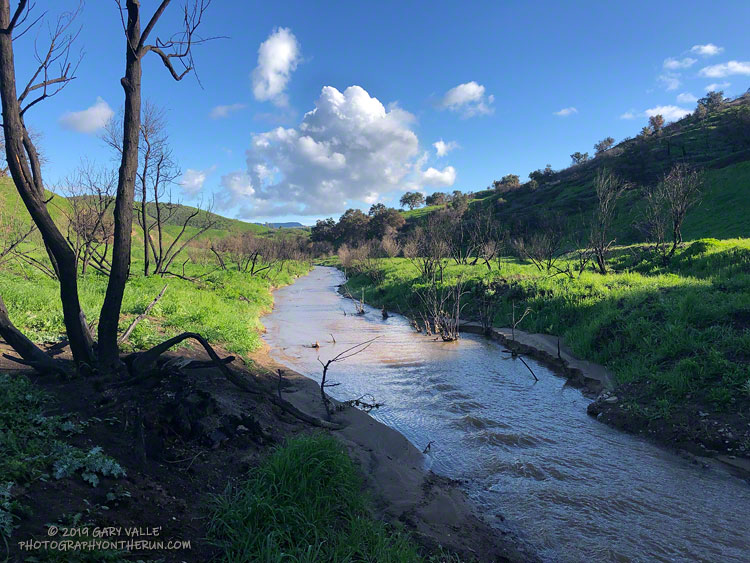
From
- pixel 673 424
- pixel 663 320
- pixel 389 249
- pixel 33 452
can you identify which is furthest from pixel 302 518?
pixel 389 249

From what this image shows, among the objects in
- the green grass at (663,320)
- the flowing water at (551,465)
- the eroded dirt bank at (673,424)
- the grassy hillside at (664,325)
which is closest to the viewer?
the flowing water at (551,465)

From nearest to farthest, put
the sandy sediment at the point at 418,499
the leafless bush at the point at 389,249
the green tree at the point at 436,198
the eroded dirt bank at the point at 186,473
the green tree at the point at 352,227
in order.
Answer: the eroded dirt bank at the point at 186,473, the sandy sediment at the point at 418,499, the leafless bush at the point at 389,249, the green tree at the point at 352,227, the green tree at the point at 436,198

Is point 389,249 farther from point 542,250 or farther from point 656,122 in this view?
point 656,122

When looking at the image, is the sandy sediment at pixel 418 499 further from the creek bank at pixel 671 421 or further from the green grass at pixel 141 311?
the green grass at pixel 141 311

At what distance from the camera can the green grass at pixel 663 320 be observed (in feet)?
21.8

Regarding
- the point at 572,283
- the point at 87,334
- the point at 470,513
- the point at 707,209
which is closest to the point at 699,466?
the point at 470,513

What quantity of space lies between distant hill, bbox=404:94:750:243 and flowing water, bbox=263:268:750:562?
24746mm

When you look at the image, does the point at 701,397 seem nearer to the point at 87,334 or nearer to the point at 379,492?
the point at 379,492

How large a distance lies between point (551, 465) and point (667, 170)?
52454 millimetres

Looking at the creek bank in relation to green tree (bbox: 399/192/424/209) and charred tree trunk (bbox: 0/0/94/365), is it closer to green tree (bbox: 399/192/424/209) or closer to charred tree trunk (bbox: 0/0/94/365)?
charred tree trunk (bbox: 0/0/94/365)

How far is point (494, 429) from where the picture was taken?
6375 mm

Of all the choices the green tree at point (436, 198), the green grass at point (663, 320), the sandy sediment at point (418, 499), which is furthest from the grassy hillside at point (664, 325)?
the green tree at point (436, 198)

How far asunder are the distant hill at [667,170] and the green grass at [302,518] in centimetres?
2944

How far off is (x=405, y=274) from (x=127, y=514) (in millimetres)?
22265
